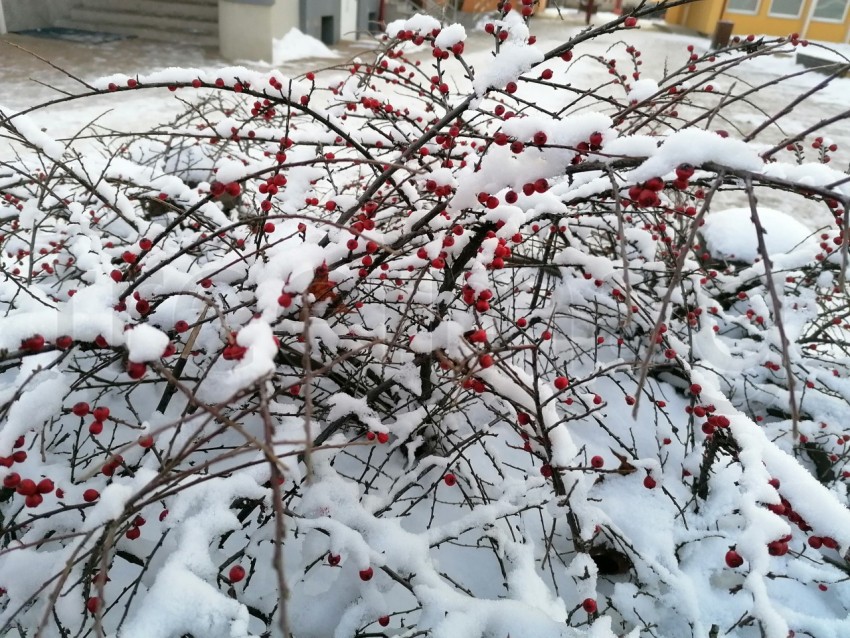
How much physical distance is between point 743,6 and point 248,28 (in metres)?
15.6

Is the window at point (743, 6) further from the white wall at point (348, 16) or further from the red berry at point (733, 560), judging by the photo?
the red berry at point (733, 560)

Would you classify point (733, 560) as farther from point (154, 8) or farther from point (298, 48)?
point (154, 8)

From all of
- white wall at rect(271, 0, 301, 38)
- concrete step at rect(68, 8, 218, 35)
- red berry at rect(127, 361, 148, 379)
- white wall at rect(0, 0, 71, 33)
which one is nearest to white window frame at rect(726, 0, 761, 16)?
white wall at rect(271, 0, 301, 38)

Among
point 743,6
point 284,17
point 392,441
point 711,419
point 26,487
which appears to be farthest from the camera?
point 743,6

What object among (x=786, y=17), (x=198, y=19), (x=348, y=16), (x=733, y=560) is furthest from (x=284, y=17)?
(x=786, y=17)

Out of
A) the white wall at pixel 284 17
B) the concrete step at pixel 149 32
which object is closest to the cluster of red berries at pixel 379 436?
the white wall at pixel 284 17

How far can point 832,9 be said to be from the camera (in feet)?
53.1

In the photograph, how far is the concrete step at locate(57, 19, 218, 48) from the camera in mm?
9281

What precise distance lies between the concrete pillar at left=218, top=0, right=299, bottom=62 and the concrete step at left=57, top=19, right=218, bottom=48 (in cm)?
94

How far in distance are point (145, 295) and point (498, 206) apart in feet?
3.22

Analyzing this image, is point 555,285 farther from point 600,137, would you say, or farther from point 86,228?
point 86,228

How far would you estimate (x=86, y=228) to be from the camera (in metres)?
1.88

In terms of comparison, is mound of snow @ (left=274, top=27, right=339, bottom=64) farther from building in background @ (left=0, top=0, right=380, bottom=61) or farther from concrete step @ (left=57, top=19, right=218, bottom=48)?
concrete step @ (left=57, top=19, right=218, bottom=48)

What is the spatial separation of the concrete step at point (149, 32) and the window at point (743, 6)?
50.8 feet
